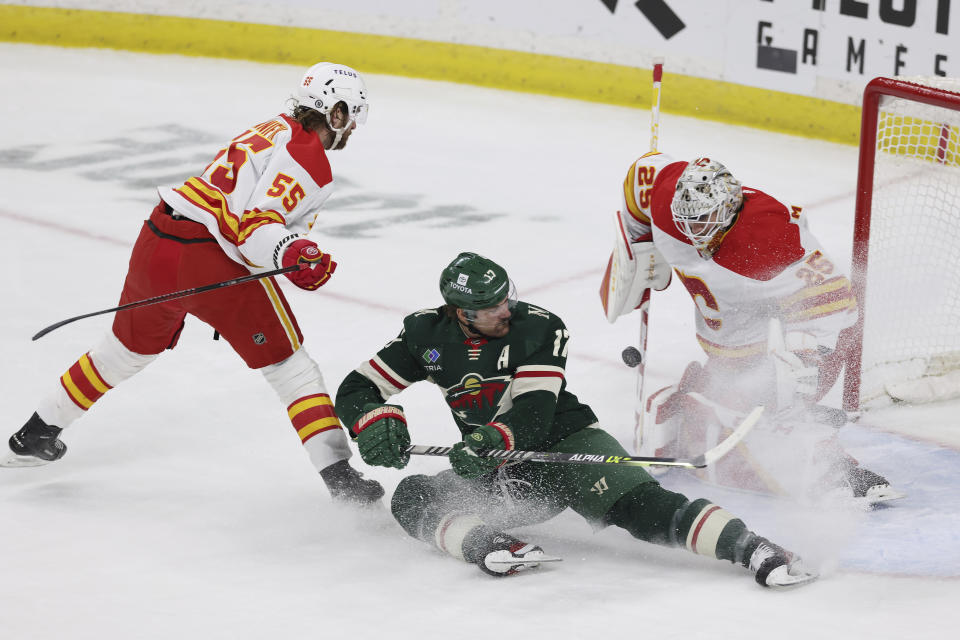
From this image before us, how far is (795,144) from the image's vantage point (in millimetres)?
6332

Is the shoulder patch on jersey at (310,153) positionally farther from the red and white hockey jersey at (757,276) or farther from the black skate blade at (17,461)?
the black skate blade at (17,461)

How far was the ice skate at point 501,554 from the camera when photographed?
103 inches

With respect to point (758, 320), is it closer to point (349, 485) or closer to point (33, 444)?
point (349, 485)

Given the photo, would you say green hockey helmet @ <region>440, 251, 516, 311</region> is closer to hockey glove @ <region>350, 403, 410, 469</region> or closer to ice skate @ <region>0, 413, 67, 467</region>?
hockey glove @ <region>350, 403, 410, 469</region>

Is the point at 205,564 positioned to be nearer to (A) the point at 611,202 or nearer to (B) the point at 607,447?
(B) the point at 607,447

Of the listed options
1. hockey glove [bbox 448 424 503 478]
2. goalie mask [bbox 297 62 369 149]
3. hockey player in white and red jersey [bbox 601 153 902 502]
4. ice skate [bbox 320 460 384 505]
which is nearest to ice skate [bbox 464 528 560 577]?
hockey glove [bbox 448 424 503 478]

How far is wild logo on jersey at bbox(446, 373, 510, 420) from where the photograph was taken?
2.81m

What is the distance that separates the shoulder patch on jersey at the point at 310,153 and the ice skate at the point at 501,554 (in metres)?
0.88

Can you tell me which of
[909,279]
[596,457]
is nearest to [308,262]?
[596,457]

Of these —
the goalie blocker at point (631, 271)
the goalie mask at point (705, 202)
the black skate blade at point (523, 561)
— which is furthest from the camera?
the goalie blocker at point (631, 271)

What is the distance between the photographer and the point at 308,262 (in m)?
2.79

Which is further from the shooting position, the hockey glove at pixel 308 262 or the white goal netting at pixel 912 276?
the white goal netting at pixel 912 276

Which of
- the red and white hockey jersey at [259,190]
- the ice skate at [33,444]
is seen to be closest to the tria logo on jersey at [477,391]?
the red and white hockey jersey at [259,190]

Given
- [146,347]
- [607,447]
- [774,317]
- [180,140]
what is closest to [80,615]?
[146,347]
